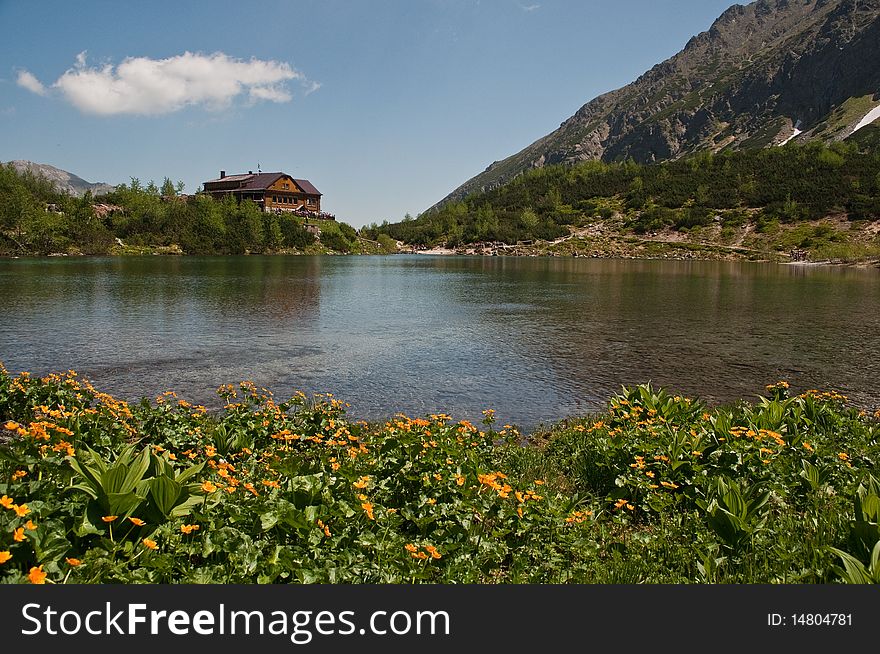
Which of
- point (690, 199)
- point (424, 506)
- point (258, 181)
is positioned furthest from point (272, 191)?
point (424, 506)

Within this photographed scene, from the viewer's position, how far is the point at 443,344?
917 inches

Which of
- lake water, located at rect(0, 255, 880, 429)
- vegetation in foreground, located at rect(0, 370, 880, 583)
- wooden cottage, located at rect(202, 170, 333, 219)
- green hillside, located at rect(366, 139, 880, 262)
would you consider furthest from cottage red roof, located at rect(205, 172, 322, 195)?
vegetation in foreground, located at rect(0, 370, 880, 583)

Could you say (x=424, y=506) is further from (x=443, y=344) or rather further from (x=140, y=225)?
(x=140, y=225)

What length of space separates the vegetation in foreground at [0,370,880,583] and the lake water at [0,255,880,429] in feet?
17.9

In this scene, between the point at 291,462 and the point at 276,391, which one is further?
the point at 276,391

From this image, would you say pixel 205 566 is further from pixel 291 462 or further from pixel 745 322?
pixel 745 322

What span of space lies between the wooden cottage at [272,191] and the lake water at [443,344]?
10978 centimetres

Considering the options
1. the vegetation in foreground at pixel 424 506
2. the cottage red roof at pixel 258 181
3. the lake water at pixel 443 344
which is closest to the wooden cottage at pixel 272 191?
the cottage red roof at pixel 258 181

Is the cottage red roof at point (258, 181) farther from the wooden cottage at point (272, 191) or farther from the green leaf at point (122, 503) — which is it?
the green leaf at point (122, 503)

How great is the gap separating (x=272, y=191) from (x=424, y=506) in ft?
507

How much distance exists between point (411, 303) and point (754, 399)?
86.8 feet

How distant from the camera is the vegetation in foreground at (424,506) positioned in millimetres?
4520

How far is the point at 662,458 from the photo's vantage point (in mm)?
7496

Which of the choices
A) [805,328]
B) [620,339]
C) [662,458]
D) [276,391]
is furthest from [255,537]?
[805,328]
